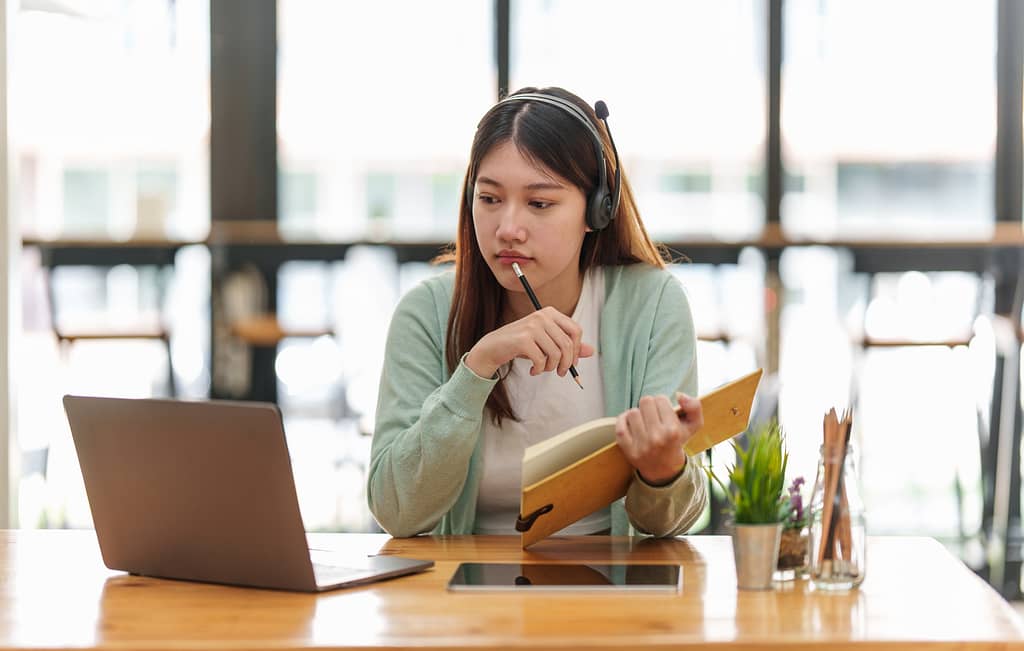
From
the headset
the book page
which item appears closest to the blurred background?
the headset

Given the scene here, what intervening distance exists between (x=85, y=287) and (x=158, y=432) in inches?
126

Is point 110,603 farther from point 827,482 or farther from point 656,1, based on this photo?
point 656,1

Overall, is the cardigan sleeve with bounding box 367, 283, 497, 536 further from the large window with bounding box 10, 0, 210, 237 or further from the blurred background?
the large window with bounding box 10, 0, 210, 237

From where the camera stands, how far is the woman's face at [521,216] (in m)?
1.64

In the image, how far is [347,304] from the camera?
13.9 ft

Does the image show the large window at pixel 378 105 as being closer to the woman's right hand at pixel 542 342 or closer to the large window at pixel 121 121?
the large window at pixel 121 121

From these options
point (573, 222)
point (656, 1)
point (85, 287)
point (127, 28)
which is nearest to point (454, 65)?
point (656, 1)

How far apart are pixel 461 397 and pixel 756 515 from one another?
1.50ft

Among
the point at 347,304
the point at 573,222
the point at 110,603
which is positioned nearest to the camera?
the point at 110,603

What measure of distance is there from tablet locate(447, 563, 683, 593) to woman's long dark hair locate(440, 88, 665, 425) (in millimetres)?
418

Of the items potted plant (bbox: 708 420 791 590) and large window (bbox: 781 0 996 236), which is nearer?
potted plant (bbox: 708 420 791 590)

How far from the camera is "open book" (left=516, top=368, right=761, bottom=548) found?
1342 mm

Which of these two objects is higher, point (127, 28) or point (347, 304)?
point (127, 28)

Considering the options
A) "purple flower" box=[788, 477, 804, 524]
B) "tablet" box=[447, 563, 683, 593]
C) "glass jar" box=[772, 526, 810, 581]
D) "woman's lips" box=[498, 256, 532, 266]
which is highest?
"woman's lips" box=[498, 256, 532, 266]
